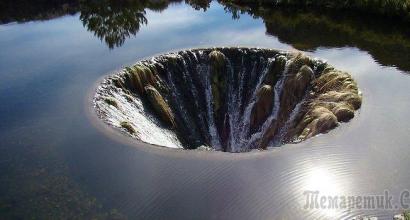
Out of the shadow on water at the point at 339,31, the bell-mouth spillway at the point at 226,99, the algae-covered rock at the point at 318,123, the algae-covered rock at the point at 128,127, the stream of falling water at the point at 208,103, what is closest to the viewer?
the algae-covered rock at the point at 318,123

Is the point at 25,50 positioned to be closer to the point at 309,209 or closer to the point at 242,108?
the point at 242,108

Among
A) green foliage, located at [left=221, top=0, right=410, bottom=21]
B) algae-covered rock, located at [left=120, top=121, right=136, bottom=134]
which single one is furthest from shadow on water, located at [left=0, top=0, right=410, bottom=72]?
algae-covered rock, located at [left=120, top=121, right=136, bottom=134]

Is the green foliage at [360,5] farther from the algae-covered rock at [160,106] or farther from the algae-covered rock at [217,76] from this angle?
the algae-covered rock at [160,106]

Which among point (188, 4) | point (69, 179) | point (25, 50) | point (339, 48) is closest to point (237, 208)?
point (69, 179)

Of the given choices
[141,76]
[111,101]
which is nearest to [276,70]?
[141,76]

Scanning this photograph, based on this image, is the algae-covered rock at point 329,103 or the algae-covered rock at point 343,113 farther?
the algae-covered rock at point 343,113

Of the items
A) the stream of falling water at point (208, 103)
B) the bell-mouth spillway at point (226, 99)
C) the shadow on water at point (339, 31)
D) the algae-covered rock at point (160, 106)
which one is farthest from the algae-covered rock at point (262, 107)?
the shadow on water at point (339, 31)
